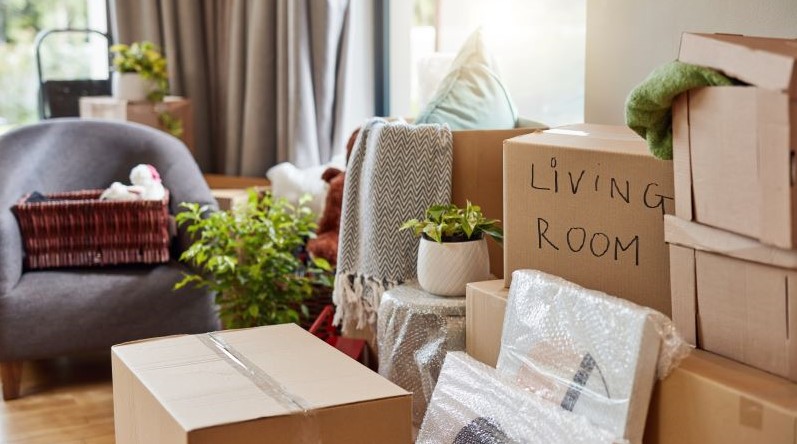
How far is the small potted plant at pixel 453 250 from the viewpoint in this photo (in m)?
2.14

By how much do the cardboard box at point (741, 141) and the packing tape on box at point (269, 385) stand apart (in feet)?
2.14

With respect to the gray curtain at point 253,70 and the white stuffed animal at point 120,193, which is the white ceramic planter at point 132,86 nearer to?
the gray curtain at point 253,70

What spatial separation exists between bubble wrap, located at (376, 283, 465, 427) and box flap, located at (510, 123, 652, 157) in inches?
16.7

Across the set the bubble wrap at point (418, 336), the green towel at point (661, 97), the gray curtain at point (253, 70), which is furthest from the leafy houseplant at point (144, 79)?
the green towel at point (661, 97)

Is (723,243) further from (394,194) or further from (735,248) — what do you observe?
(394,194)

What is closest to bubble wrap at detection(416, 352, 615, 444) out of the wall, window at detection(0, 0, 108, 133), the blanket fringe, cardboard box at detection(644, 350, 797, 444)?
cardboard box at detection(644, 350, 797, 444)

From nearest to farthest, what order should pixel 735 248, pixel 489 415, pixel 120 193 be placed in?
pixel 735 248
pixel 489 415
pixel 120 193

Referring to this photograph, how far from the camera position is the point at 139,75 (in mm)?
3830

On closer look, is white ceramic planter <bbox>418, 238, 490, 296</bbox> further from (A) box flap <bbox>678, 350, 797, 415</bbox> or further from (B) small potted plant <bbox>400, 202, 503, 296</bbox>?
(A) box flap <bbox>678, 350, 797, 415</bbox>

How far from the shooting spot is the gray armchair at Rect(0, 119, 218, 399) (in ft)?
9.25

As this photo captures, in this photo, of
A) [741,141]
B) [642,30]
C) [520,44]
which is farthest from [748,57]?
[520,44]

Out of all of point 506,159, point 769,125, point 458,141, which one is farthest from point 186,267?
point 769,125

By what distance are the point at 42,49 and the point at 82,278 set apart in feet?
6.28

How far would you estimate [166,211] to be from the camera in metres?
3.02
